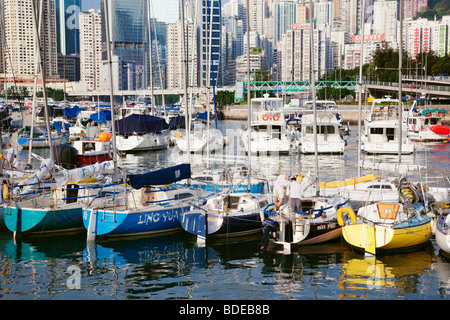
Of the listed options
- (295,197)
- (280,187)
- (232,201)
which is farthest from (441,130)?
(295,197)

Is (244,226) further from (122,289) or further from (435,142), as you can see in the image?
(435,142)

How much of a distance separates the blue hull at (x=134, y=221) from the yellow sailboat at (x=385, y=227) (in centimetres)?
503

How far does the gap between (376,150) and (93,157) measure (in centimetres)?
1827

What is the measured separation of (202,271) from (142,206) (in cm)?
389

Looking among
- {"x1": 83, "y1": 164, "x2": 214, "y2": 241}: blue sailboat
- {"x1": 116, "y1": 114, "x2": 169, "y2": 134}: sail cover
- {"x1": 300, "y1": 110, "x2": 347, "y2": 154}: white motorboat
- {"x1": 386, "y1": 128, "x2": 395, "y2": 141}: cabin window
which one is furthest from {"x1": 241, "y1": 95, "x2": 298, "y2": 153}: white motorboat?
{"x1": 83, "y1": 164, "x2": 214, "y2": 241}: blue sailboat

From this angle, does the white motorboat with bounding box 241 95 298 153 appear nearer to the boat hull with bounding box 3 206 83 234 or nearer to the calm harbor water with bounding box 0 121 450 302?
the calm harbor water with bounding box 0 121 450 302

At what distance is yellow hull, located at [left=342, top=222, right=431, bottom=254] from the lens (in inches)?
591

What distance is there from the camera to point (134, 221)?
55.5ft

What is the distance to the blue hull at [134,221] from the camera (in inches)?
658

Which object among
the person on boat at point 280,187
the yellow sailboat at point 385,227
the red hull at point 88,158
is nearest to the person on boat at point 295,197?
the person on boat at point 280,187

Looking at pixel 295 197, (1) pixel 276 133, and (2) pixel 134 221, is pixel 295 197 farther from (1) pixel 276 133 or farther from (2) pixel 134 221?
(1) pixel 276 133

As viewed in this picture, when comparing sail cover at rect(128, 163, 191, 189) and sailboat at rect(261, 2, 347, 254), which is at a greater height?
sail cover at rect(128, 163, 191, 189)

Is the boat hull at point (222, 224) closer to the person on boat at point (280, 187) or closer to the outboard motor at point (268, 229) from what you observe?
the person on boat at point (280, 187)

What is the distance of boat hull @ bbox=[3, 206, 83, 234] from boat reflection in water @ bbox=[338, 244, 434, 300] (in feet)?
26.9
